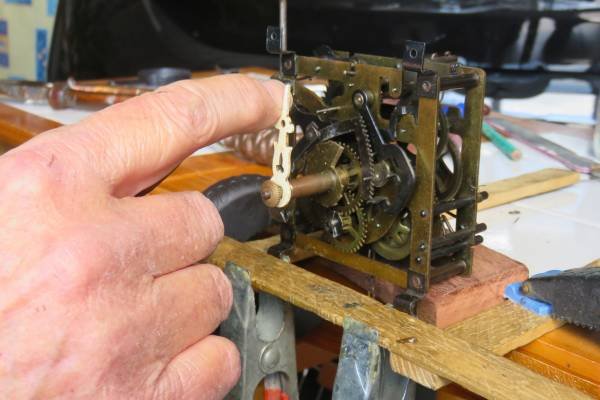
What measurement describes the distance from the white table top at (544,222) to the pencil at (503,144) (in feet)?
0.04

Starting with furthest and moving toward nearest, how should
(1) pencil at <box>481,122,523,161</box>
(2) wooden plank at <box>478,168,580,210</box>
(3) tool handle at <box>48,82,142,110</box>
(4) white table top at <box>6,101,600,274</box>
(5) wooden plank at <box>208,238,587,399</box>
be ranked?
(3) tool handle at <box>48,82,142,110</box> → (1) pencil at <box>481,122,523,161</box> → (2) wooden plank at <box>478,168,580,210</box> → (4) white table top at <box>6,101,600,274</box> → (5) wooden plank at <box>208,238,587,399</box>

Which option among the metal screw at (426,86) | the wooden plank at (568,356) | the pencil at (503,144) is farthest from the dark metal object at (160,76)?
the wooden plank at (568,356)

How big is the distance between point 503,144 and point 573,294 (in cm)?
85

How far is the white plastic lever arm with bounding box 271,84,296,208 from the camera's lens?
821mm

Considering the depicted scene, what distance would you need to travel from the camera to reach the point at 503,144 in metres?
1.56

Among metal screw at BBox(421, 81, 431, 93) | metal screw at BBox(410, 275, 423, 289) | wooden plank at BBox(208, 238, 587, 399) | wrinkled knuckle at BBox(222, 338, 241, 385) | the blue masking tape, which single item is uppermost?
metal screw at BBox(421, 81, 431, 93)

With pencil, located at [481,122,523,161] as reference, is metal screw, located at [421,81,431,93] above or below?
above

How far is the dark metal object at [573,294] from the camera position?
72cm

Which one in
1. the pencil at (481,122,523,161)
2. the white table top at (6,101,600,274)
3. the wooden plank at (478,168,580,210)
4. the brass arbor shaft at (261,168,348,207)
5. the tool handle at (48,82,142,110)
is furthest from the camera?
the tool handle at (48,82,142,110)

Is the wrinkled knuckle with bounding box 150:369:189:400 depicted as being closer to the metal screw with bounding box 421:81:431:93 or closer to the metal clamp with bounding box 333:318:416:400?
the metal clamp with bounding box 333:318:416:400

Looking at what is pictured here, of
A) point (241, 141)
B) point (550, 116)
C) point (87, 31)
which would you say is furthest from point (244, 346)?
point (87, 31)

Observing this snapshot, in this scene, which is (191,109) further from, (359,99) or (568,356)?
(568,356)

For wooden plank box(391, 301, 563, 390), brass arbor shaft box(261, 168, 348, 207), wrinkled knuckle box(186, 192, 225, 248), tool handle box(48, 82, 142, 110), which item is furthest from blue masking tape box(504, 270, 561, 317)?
tool handle box(48, 82, 142, 110)

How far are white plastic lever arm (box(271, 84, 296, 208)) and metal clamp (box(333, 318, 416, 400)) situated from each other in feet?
0.57
